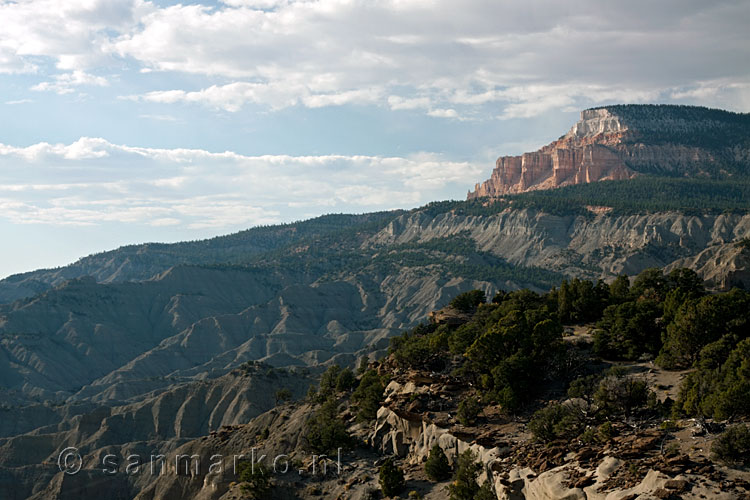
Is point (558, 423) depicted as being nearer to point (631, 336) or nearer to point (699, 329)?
point (699, 329)

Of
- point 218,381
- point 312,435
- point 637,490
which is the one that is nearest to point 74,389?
point 218,381

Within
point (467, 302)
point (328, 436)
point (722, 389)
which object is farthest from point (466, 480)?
point (467, 302)

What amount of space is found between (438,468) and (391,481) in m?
3.32

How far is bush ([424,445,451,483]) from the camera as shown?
47.1 meters

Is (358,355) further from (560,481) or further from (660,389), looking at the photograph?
(560,481)

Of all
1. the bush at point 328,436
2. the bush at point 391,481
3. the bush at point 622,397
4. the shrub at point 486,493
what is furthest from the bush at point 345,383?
the shrub at point 486,493

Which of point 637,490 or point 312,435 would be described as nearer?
point 637,490

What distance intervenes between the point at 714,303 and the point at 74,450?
90716 millimetres

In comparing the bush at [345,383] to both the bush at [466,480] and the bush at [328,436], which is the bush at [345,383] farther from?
the bush at [466,480]

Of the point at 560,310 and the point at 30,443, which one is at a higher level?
the point at 560,310

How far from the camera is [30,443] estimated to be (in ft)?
363

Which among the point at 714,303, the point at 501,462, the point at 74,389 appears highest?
the point at 714,303

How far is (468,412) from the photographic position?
49.8 meters

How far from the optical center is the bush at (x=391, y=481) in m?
48.0
